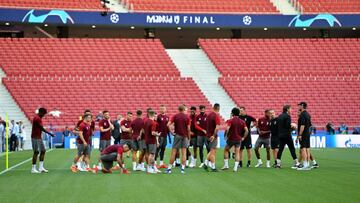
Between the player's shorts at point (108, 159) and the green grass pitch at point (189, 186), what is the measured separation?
37cm

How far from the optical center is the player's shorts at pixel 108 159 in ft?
67.8

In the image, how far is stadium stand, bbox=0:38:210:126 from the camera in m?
46.3

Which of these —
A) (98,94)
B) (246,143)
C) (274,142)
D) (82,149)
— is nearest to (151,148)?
(82,149)

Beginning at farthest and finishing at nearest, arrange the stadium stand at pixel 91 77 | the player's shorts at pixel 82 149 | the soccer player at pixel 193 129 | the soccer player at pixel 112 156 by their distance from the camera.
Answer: the stadium stand at pixel 91 77 < the soccer player at pixel 193 129 < the player's shorts at pixel 82 149 < the soccer player at pixel 112 156

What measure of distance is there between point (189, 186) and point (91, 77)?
33.1 meters

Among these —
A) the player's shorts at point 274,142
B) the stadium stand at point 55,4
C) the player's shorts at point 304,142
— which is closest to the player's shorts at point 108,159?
the player's shorts at point 274,142

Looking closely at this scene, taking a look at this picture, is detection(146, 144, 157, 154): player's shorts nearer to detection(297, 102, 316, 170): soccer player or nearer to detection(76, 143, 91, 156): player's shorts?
detection(76, 143, 91, 156): player's shorts

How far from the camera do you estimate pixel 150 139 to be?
21.5m

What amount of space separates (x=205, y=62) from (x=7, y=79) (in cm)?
1452

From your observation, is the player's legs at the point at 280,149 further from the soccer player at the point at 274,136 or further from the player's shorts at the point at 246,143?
the player's shorts at the point at 246,143

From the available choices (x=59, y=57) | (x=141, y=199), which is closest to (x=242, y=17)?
(x=59, y=57)

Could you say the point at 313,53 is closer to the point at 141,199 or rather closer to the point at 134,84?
the point at 134,84

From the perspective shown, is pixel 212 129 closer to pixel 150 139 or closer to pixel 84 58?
pixel 150 139

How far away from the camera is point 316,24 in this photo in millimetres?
56281
